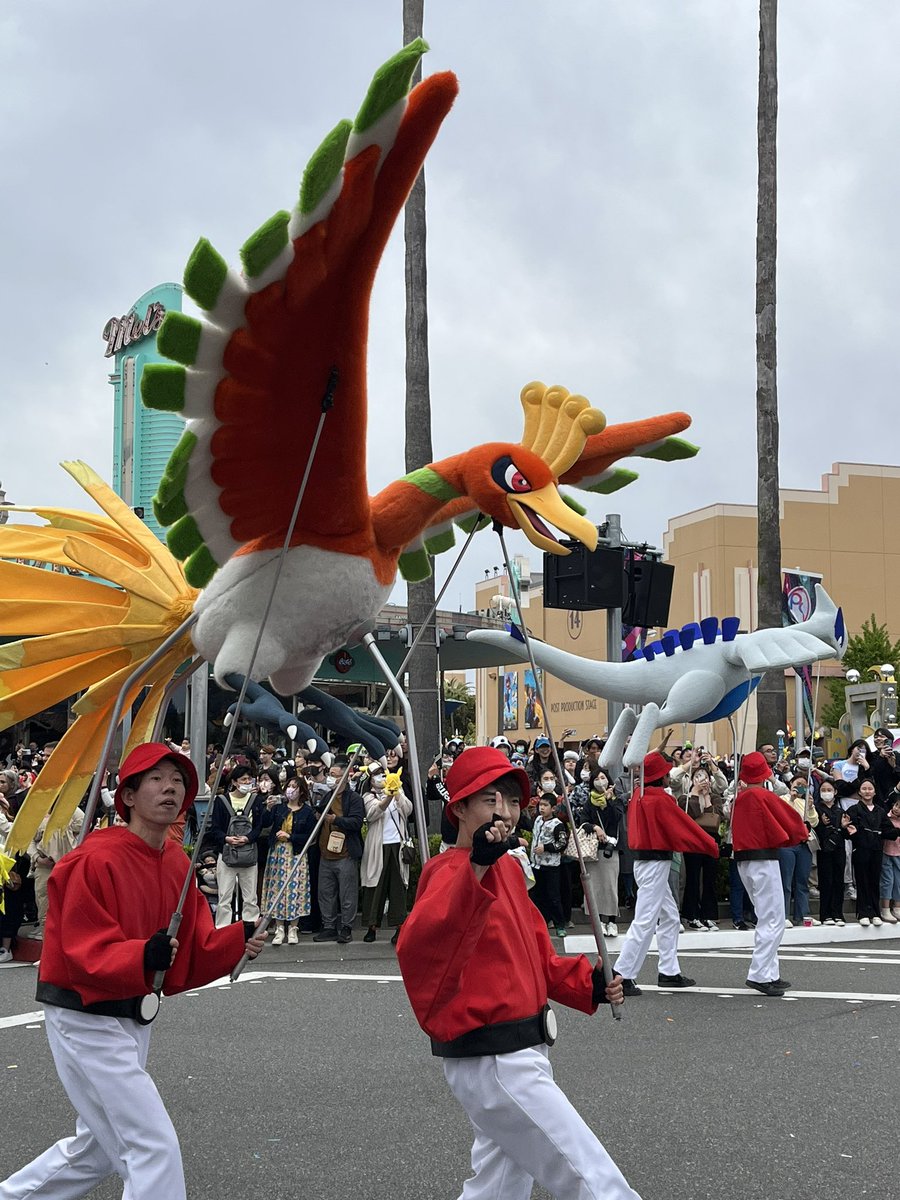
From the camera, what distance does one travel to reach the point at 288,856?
11.5 m

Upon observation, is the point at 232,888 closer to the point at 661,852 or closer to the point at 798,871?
the point at 661,852

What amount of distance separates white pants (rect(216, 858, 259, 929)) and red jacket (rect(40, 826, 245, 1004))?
7.50 meters

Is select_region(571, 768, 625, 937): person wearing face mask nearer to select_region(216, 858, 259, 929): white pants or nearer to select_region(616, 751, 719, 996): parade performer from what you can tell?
select_region(616, 751, 719, 996): parade performer

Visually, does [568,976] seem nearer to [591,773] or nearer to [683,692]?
[683,692]

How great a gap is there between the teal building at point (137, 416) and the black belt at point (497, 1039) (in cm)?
2085

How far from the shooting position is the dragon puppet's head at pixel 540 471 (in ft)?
13.9

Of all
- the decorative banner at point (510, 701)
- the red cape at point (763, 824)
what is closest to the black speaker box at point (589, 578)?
the red cape at point (763, 824)

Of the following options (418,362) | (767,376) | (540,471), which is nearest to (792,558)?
(767,376)

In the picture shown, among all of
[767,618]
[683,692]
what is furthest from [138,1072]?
[767,618]

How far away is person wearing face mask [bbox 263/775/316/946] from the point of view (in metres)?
11.4

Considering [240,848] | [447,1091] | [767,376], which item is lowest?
[447,1091]

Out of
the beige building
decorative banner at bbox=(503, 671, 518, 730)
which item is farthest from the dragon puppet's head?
decorative banner at bbox=(503, 671, 518, 730)

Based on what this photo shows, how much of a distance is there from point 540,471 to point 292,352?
1.02 meters

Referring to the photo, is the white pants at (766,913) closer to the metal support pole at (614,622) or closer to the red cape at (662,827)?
the red cape at (662,827)
